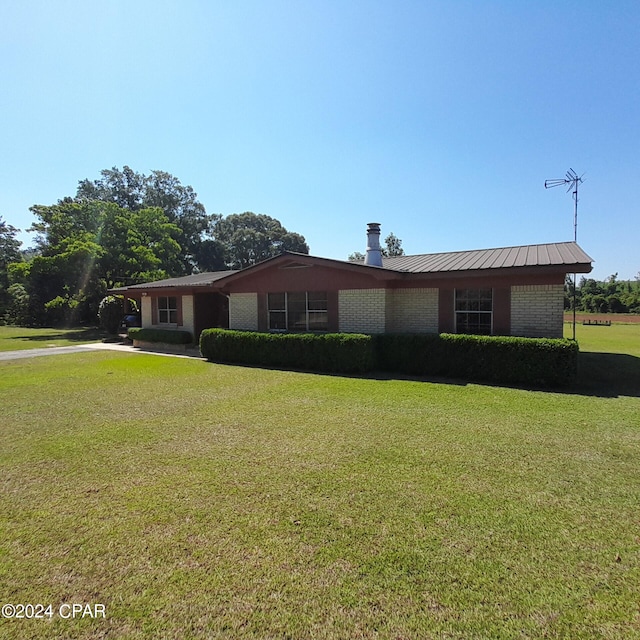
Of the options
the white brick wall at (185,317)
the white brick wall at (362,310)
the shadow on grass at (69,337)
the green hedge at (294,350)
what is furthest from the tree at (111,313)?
the white brick wall at (362,310)

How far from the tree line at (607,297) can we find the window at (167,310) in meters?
38.5

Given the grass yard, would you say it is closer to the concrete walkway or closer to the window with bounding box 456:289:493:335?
the window with bounding box 456:289:493:335

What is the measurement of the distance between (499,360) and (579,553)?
700 cm

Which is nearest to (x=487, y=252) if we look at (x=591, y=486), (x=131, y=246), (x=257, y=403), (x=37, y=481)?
(x=257, y=403)

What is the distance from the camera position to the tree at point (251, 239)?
186 ft

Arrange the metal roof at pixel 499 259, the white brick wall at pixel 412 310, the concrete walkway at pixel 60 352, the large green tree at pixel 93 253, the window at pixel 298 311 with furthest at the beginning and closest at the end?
the large green tree at pixel 93 253
the concrete walkway at pixel 60 352
the window at pixel 298 311
the white brick wall at pixel 412 310
the metal roof at pixel 499 259

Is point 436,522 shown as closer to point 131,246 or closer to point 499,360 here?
point 499,360

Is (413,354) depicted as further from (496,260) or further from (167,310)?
(167,310)

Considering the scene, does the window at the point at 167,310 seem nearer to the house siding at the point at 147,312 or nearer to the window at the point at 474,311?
the house siding at the point at 147,312

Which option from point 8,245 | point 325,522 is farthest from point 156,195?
point 325,522

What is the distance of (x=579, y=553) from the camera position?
3061mm

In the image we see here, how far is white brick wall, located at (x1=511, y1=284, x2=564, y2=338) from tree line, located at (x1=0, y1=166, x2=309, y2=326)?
23.1 metres

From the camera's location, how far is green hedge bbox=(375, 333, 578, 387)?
353 inches

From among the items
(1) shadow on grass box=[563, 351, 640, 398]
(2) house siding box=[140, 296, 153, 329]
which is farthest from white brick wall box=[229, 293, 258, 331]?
(1) shadow on grass box=[563, 351, 640, 398]
